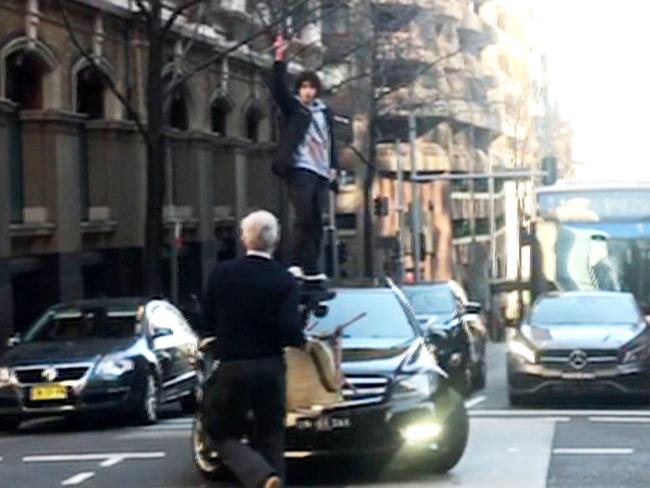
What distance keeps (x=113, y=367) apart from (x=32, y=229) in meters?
11.8

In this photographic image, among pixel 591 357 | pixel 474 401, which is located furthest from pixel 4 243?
pixel 591 357

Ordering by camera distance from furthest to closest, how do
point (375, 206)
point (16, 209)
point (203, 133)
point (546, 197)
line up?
point (375, 206) → point (203, 133) → point (16, 209) → point (546, 197)

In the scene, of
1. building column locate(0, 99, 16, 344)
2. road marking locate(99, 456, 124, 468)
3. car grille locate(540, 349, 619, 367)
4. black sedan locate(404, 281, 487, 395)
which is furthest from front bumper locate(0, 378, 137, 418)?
building column locate(0, 99, 16, 344)

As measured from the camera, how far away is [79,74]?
108 feet

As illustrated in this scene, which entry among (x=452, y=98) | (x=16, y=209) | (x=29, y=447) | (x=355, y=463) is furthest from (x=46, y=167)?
(x=452, y=98)

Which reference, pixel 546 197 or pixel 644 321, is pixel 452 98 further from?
pixel 644 321

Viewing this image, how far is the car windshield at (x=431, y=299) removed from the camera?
2511cm

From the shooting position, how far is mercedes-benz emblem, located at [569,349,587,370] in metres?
21.1

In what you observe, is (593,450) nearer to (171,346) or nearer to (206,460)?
(206,460)

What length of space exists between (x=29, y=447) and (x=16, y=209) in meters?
14.3

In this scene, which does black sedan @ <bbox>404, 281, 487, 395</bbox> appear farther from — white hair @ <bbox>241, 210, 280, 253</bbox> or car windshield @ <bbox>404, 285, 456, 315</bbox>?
white hair @ <bbox>241, 210, 280, 253</bbox>

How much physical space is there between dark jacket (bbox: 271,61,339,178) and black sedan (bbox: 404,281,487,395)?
7.90m

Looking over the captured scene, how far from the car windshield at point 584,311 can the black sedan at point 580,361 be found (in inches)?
12.2

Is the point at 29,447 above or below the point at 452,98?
below
